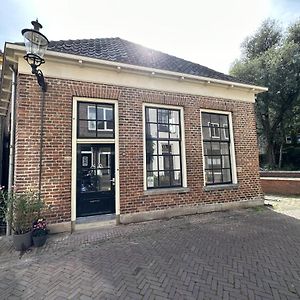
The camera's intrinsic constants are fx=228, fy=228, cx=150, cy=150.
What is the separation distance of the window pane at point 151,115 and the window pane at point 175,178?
1.93 metres

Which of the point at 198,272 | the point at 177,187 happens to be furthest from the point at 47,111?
the point at 198,272

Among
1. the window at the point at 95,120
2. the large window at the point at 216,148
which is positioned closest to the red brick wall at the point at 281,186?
the large window at the point at 216,148

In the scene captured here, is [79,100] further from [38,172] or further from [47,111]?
[38,172]

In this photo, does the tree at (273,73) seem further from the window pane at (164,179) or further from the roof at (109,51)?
the window pane at (164,179)

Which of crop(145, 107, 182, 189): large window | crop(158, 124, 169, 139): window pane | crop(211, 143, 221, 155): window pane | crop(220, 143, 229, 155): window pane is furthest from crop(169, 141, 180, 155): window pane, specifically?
crop(220, 143, 229, 155): window pane

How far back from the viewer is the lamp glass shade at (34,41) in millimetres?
4891

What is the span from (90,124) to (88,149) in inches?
29.8

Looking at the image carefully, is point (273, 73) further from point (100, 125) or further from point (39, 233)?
point (39, 233)

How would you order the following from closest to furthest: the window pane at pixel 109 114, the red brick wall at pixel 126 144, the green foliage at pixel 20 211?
the green foliage at pixel 20 211
the red brick wall at pixel 126 144
the window pane at pixel 109 114

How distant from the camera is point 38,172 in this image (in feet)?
19.8

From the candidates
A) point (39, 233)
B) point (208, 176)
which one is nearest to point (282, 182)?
point (208, 176)

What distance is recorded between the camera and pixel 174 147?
8.02m

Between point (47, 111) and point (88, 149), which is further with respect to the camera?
point (88, 149)

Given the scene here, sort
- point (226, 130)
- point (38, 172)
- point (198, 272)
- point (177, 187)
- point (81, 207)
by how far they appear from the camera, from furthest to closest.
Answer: point (226, 130), point (177, 187), point (81, 207), point (38, 172), point (198, 272)
